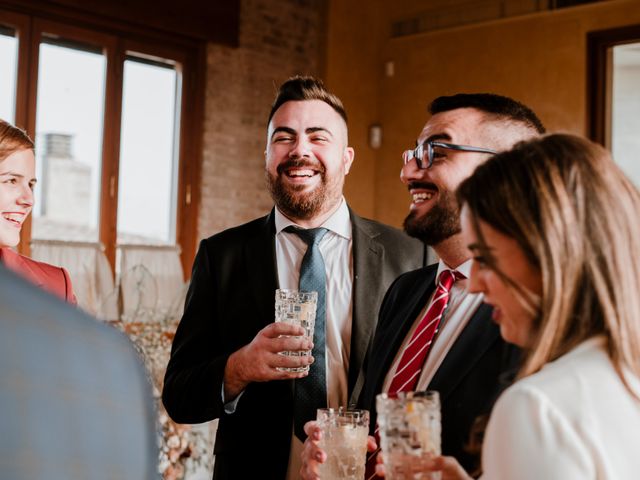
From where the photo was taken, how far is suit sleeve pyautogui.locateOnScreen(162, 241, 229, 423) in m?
2.25

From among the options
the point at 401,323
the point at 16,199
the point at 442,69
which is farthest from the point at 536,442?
the point at 442,69

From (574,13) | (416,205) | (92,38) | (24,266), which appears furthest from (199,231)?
(416,205)

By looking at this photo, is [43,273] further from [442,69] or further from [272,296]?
[442,69]

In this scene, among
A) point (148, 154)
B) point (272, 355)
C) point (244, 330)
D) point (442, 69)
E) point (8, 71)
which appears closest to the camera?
point (272, 355)

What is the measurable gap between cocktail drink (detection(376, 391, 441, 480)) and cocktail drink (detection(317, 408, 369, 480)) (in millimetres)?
289

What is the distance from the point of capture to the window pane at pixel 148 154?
7.83 meters

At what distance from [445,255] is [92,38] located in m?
6.31

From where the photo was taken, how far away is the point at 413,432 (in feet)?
4.25

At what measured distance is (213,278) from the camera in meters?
2.45

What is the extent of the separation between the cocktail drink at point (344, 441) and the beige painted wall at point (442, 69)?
644 centimetres

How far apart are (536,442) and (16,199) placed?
6.85 feet

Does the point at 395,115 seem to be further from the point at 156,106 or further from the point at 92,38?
the point at 92,38

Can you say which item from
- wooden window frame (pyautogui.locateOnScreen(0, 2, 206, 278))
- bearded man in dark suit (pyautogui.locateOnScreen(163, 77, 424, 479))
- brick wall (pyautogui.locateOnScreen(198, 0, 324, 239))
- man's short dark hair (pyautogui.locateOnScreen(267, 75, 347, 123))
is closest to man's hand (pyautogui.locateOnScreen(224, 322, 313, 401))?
bearded man in dark suit (pyautogui.locateOnScreen(163, 77, 424, 479))

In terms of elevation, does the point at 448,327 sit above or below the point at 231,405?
above
